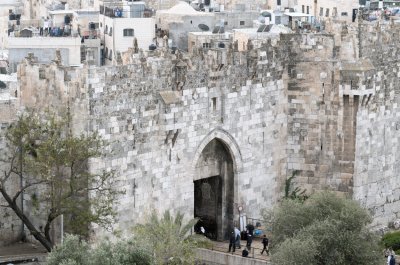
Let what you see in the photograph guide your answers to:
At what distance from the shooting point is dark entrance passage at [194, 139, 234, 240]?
57.3 meters

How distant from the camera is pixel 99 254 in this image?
45.2 metres

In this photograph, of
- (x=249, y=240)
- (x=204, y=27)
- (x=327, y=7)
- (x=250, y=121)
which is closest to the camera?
(x=249, y=240)

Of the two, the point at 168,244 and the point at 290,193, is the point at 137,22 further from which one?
Answer: the point at 168,244

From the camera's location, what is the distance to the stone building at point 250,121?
5303 centimetres

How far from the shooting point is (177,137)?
5481 cm

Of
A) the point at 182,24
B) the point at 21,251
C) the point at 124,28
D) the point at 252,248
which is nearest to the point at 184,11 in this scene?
the point at 182,24

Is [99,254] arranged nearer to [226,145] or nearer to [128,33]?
[226,145]

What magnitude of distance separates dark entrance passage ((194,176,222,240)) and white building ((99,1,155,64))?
81.8 ft

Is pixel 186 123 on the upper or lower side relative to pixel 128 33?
lower

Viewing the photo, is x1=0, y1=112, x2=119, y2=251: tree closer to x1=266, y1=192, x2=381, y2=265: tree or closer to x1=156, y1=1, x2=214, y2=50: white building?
x1=266, y1=192, x2=381, y2=265: tree

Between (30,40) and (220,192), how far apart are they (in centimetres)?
2114

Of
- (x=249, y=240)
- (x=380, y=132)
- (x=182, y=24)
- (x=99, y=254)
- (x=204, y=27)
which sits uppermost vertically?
(x=182, y=24)

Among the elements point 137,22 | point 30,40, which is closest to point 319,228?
point 30,40

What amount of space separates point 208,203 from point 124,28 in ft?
91.5
